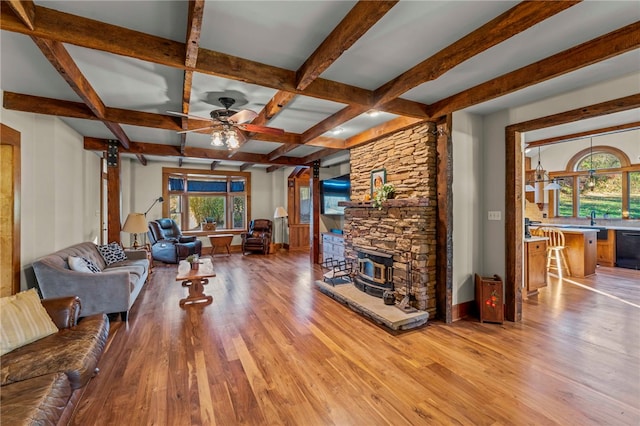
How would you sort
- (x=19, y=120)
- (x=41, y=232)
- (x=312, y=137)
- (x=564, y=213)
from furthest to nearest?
(x=564, y=213) → (x=312, y=137) → (x=41, y=232) → (x=19, y=120)

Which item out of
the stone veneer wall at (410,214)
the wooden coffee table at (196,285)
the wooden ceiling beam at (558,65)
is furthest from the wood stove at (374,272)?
the wooden coffee table at (196,285)

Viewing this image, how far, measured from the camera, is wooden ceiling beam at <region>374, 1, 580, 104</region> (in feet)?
5.22

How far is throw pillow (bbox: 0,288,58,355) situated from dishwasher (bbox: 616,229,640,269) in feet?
29.2

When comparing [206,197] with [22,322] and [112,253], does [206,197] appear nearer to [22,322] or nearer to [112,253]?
[112,253]

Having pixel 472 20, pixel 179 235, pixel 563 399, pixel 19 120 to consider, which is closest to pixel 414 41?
pixel 472 20

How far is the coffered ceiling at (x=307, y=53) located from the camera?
5.52ft

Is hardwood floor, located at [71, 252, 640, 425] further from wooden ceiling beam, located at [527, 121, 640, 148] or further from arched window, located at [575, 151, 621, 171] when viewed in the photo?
arched window, located at [575, 151, 621, 171]

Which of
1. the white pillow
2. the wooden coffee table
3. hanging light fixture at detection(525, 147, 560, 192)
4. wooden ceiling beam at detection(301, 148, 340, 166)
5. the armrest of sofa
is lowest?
the wooden coffee table

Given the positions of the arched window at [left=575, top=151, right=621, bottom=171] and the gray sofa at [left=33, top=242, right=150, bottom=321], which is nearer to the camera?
the gray sofa at [left=33, top=242, right=150, bottom=321]

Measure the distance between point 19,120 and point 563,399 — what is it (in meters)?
A: 5.61

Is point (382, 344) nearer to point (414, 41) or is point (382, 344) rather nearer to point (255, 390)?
point (255, 390)

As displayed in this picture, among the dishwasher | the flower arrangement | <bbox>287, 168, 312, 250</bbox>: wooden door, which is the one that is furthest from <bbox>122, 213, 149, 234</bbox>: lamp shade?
the dishwasher

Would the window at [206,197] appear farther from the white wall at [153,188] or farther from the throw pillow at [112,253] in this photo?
the throw pillow at [112,253]

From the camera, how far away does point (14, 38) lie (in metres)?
→ 1.98
